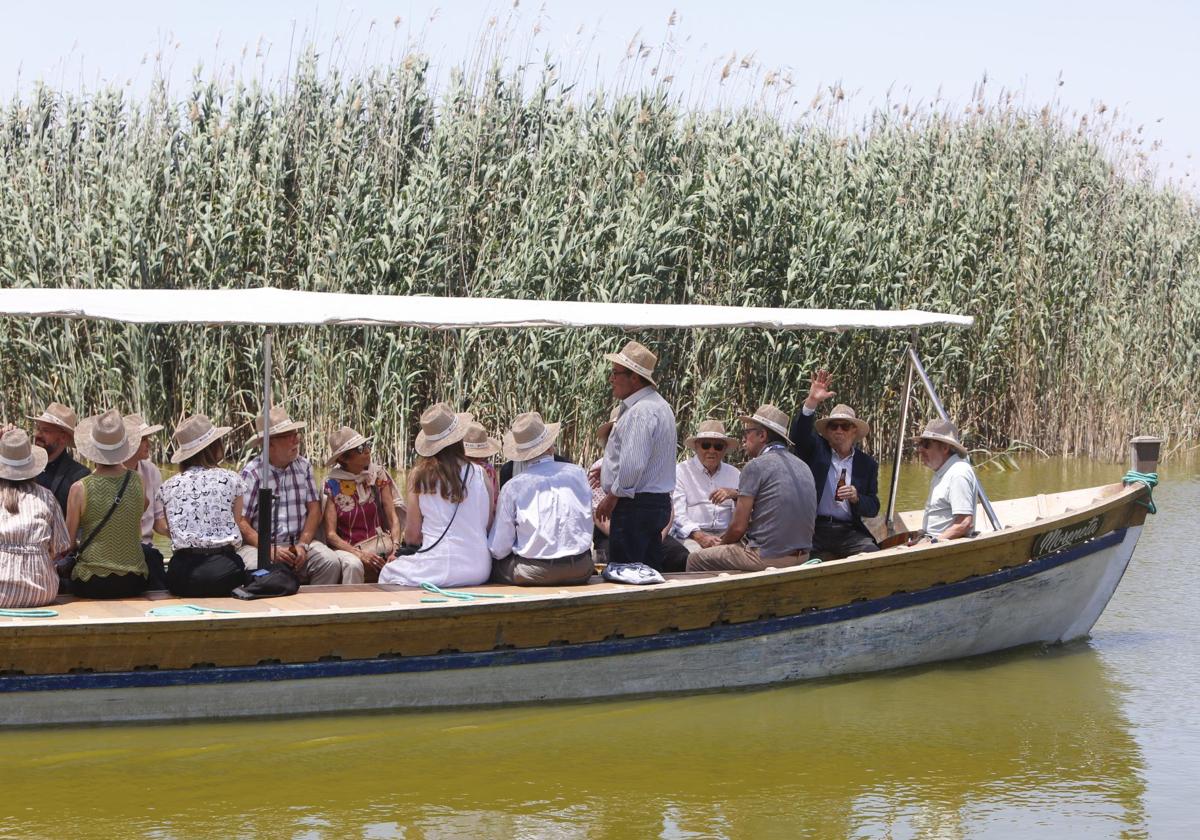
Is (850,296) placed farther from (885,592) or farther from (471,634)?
(471,634)

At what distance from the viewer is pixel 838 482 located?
841cm

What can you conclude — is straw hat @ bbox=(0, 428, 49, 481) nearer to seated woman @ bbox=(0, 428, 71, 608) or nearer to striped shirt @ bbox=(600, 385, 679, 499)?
seated woman @ bbox=(0, 428, 71, 608)

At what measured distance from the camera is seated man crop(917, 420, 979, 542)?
8.02 metres

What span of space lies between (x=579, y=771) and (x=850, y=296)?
30.6 ft

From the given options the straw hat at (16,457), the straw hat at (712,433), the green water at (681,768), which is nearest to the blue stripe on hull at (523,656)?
the green water at (681,768)

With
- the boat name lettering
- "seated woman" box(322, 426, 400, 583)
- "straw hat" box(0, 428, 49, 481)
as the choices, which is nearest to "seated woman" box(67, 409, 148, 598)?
"straw hat" box(0, 428, 49, 481)

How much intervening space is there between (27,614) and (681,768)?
2.82 metres

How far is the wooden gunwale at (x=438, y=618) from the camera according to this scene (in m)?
6.41

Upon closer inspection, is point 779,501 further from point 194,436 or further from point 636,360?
point 194,436

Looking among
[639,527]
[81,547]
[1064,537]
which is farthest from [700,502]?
[81,547]

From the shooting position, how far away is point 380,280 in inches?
536

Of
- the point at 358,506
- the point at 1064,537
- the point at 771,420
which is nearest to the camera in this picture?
the point at 771,420

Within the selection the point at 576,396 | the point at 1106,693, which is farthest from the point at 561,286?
the point at 1106,693

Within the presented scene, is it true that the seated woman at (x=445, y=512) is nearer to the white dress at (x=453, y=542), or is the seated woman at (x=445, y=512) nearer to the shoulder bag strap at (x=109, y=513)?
the white dress at (x=453, y=542)
